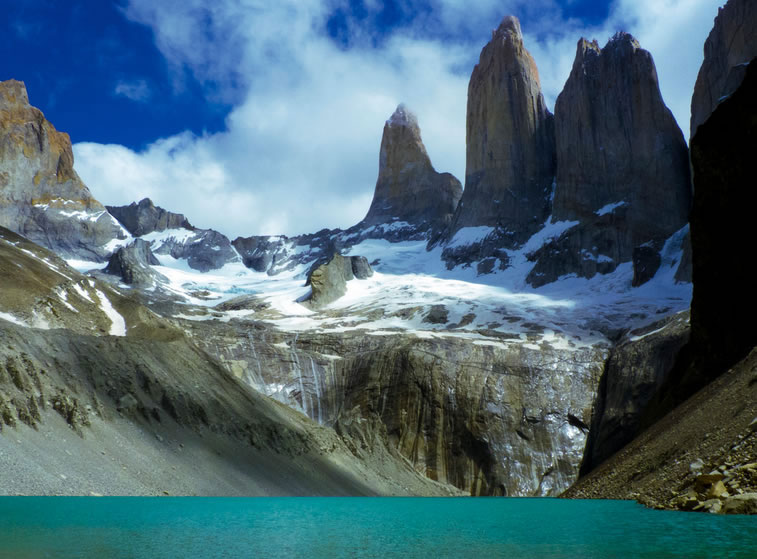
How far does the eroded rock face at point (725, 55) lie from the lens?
8631 centimetres

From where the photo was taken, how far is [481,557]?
47.2 feet

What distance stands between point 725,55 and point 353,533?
91.1 meters

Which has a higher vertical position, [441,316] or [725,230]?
[441,316]

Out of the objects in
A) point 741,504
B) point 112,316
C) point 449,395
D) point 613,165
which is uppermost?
point 613,165

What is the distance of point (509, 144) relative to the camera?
136250 mm

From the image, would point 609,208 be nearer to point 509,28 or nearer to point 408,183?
point 509,28

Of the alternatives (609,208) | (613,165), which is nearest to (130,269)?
(609,208)

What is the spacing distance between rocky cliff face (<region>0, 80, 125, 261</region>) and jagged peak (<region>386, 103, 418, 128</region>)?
7275cm

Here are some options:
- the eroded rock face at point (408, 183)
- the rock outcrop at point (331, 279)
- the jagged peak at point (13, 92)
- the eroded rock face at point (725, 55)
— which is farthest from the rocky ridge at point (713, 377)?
the jagged peak at point (13, 92)

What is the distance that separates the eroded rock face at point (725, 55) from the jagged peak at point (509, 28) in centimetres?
4840

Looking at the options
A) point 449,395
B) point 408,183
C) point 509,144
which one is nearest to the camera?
point 449,395

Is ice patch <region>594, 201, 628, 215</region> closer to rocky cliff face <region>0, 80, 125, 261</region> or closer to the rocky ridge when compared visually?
the rocky ridge

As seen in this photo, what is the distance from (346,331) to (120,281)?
2862 inches

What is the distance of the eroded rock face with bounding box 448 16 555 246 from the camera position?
134125mm
